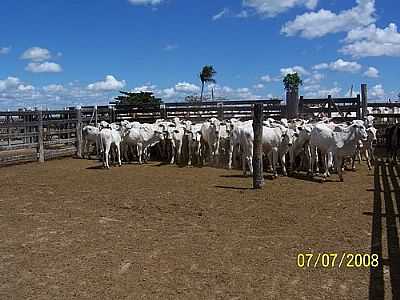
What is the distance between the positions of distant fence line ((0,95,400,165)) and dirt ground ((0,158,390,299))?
6657mm

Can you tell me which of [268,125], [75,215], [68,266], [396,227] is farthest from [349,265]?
[268,125]

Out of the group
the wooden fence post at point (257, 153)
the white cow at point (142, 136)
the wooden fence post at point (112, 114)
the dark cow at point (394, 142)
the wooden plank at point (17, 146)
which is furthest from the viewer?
the wooden fence post at point (112, 114)

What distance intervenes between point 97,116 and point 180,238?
17.5 m

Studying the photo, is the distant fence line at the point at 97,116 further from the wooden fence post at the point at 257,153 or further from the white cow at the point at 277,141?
the wooden fence post at the point at 257,153

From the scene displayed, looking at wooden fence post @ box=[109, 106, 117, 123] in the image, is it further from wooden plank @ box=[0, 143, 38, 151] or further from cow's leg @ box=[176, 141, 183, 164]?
cow's leg @ box=[176, 141, 183, 164]

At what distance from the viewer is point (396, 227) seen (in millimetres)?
7449

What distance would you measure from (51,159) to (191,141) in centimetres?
624

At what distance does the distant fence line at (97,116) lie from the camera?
62.1 ft

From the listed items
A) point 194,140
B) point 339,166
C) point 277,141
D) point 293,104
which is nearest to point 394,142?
point 339,166

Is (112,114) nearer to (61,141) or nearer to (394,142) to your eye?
(61,141)
